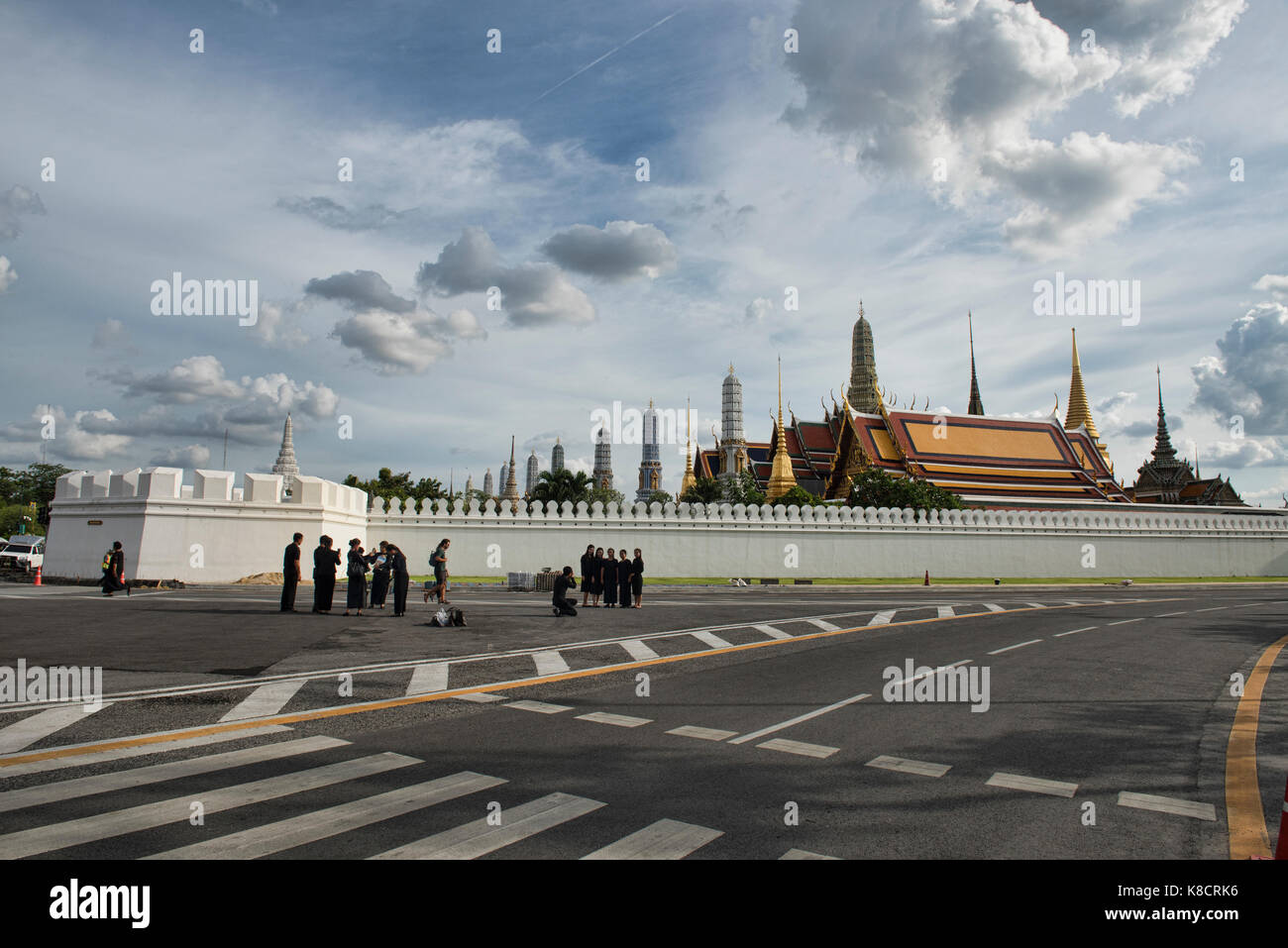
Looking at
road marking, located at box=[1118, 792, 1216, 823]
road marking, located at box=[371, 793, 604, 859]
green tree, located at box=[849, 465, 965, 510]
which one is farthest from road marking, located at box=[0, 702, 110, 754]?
green tree, located at box=[849, 465, 965, 510]

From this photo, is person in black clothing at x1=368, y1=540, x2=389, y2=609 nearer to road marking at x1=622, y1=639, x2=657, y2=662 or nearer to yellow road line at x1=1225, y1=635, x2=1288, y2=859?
road marking at x1=622, y1=639, x2=657, y2=662

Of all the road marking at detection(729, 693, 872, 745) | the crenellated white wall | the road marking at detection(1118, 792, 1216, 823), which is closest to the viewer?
the road marking at detection(1118, 792, 1216, 823)

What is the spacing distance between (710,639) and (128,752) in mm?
10055

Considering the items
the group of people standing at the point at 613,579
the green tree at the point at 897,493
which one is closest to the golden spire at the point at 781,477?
the green tree at the point at 897,493

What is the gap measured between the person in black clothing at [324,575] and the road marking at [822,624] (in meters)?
11.0

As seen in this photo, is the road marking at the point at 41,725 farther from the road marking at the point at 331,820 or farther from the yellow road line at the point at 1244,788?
the yellow road line at the point at 1244,788

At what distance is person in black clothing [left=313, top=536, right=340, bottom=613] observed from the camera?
57.5 feet

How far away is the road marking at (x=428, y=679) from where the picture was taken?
9.67 m

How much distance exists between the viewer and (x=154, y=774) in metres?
5.96

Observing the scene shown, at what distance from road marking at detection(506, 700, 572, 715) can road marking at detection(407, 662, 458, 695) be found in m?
1.22

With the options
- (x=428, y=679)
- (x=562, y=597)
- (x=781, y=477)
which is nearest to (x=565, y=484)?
(x=781, y=477)
